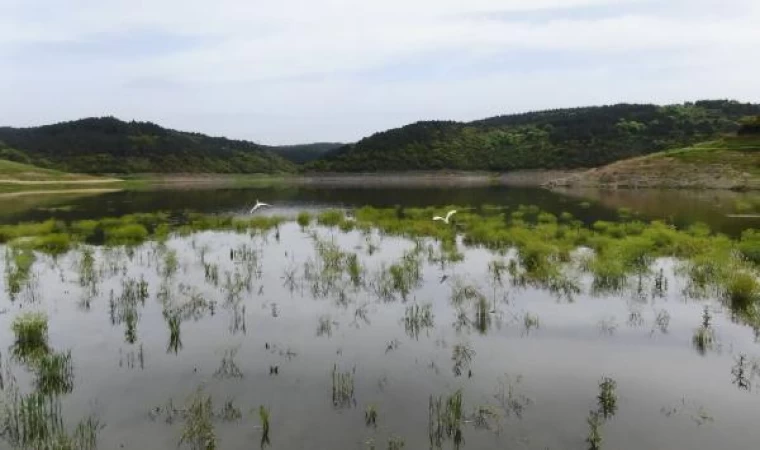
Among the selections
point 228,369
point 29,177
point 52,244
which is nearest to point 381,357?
point 228,369

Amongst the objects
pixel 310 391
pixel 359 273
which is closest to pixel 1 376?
pixel 310 391

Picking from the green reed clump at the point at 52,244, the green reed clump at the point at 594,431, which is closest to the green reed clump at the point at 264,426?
the green reed clump at the point at 594,431

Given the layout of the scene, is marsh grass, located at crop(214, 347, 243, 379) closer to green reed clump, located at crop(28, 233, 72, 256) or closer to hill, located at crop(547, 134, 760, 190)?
→ green reed clump, located at crop(28, 233, 72, 256)

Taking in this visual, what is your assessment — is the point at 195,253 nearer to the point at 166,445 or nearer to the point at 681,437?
the point at 166,445

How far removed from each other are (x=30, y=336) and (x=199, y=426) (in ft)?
28.2

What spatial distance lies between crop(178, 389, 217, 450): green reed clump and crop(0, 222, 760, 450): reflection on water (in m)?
0.05

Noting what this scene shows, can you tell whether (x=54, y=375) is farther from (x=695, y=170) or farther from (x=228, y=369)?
(x=695, y=170)

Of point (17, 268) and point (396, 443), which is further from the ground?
point (17, 268)

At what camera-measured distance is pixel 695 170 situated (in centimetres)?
9331

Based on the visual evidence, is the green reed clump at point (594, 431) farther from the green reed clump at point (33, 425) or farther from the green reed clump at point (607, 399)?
the green reed clump at point (33, 425)

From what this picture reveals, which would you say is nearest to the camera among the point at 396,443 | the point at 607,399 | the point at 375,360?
the point at 396,443

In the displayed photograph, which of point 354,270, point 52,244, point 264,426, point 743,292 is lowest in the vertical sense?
point 264,426

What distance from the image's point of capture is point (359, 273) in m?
25.5

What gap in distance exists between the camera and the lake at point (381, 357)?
11.0 meters
